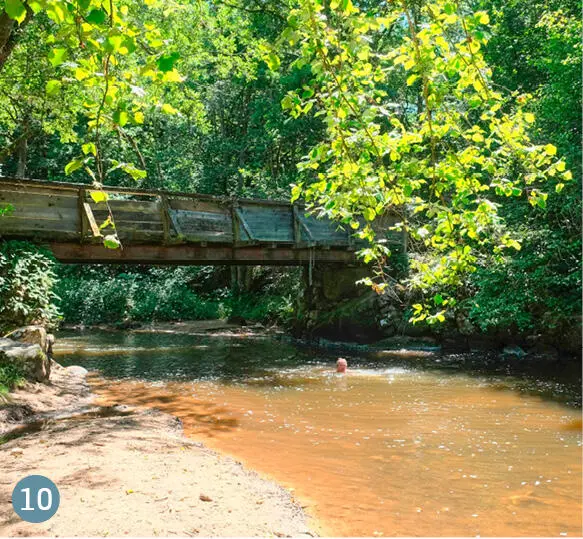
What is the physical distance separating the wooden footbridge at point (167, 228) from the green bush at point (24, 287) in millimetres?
729

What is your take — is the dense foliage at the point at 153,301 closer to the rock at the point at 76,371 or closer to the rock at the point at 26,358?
the rock at the point at 76,371

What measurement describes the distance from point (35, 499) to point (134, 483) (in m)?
0.78

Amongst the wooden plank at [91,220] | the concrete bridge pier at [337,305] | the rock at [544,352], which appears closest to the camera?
the wooden plank at [91,220]

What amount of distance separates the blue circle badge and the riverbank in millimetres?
59

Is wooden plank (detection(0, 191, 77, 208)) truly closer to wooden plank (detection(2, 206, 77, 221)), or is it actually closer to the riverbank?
wooden plank (detection(2, 206, 77, 221))

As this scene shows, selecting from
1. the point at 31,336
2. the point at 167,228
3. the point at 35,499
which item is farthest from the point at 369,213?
the point at 167,228

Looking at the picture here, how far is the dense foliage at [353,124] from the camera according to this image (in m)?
2.80

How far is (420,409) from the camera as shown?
28.1ft

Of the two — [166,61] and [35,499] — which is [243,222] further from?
[166,61]

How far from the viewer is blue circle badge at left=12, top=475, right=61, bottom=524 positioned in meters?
3.73

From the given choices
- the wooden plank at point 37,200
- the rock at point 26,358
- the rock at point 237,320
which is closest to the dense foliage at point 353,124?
the wooden plank at point 37,200

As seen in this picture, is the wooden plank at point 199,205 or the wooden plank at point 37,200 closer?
the wooden plank at point 37,200

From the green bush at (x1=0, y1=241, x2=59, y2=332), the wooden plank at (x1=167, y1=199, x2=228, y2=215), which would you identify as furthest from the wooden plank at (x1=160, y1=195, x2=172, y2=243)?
the green bush at (x1=0, y1=241, x2=59, y2=332)

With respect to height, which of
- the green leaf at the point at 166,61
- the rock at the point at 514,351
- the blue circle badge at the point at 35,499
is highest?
the green leaf at the point at 166,61
